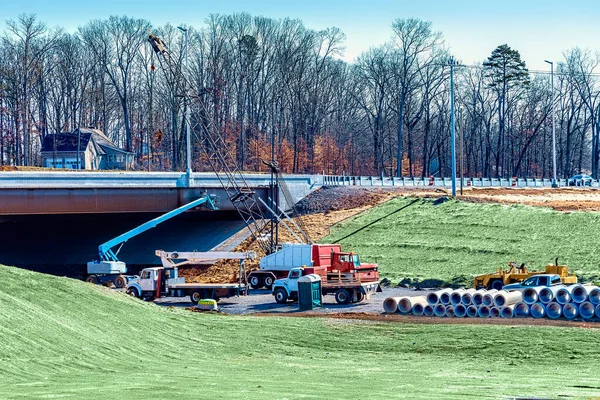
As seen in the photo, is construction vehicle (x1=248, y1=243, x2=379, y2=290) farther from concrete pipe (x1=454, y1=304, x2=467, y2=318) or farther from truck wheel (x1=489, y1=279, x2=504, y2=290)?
concrete pipe (x1=454, y1=304, x2=467, y2=318)

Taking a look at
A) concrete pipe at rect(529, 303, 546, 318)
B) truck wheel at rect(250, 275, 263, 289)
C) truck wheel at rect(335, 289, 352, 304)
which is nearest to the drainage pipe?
concrete pipe at rect(529, 303, 546, 318)

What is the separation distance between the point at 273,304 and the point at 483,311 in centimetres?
1113

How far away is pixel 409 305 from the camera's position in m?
34.8

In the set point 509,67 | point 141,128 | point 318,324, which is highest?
point 509,67

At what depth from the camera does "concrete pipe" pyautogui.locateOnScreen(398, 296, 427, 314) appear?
3472 centimetres

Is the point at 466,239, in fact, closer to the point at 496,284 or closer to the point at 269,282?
the point at 496,284

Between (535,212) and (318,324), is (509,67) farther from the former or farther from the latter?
(318,324)

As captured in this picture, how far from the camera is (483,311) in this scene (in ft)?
110

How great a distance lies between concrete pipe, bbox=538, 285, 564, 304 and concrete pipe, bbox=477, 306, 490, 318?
198 centimetres

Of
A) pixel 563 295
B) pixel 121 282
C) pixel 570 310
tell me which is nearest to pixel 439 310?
pixel 563 295

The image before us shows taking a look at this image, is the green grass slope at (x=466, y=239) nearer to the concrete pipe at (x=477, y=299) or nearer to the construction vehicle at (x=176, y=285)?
the construction vehicle at (x=176, y=285)

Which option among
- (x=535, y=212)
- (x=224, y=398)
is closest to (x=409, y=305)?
(x=224, y=398)

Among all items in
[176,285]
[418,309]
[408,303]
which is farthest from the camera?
[176,285]

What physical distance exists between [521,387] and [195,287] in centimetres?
2582
